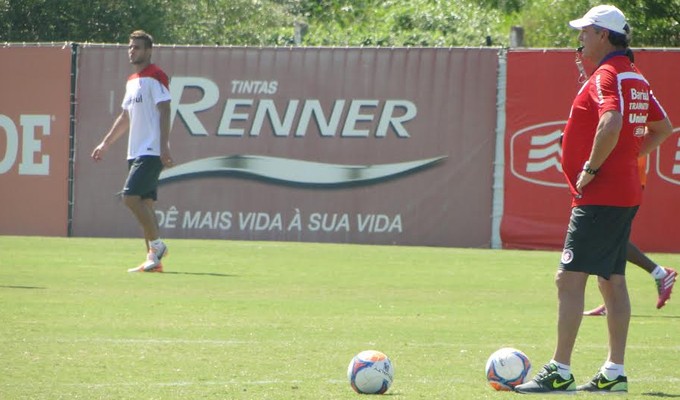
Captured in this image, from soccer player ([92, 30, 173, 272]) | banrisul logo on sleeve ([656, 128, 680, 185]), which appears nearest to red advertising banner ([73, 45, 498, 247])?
banrisul logo on sleeve ([656, 128, 680, 185])

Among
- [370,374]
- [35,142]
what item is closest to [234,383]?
[370,374]

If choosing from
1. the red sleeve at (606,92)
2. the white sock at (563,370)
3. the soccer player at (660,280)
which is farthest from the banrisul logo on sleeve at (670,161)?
the white sock at (563,370)

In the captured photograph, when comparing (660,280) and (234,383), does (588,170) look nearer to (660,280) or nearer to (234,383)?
(234,383)

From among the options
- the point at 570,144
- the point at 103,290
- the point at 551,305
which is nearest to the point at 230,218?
the point at 103,290

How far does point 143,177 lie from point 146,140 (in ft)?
1.30

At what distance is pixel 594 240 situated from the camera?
734 centimetres

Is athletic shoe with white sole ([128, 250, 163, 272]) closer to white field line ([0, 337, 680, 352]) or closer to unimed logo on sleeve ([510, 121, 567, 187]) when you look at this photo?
white field line ([0, 337, 680, 352])

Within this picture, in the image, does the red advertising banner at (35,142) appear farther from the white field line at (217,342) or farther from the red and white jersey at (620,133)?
the red and white jersey at (620,133)

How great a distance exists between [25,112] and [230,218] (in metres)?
3.47

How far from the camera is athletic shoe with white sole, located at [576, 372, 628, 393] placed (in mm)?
7359

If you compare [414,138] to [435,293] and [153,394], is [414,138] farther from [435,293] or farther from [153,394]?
[153,394]

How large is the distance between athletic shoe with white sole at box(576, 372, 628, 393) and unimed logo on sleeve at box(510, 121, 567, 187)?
459 inches

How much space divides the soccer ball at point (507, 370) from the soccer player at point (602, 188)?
0.23ft

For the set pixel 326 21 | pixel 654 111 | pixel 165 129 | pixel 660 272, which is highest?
pixel 654 111
